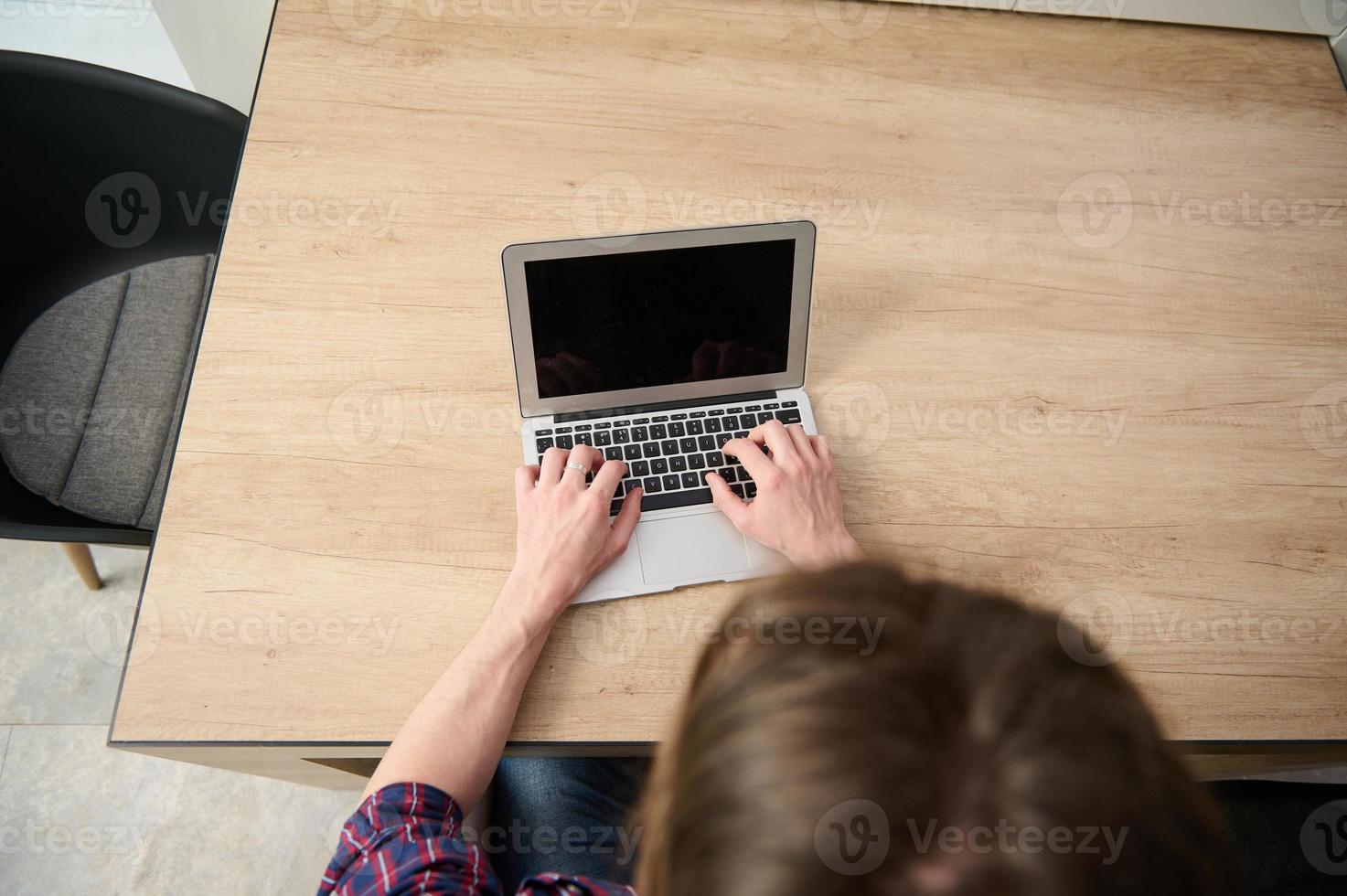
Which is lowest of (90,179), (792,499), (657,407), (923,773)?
(923,773)

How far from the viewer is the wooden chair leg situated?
1444 mm

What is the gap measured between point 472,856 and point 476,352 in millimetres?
544

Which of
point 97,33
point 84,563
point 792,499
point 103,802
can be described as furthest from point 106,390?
point 97,33

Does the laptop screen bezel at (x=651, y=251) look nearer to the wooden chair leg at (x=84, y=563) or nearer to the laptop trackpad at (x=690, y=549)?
the laptop trackpad at (x=690, y=549)

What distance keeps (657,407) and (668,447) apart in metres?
0.05

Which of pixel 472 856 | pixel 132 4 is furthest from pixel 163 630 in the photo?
pixel 132 4

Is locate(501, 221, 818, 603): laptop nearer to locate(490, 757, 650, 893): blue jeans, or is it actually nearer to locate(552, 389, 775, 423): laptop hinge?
locate(552, 389, 775, 423): laptop hinge

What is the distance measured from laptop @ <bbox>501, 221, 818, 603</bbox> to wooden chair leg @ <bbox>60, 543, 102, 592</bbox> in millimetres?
1023

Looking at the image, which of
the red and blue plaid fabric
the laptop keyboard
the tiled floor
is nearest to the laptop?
the laptop keyboard

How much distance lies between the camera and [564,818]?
974 millimetres

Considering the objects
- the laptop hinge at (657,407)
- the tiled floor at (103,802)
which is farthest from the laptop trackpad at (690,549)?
the tiled floor at (103,802)

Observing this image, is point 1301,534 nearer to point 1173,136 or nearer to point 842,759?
point 1173,136

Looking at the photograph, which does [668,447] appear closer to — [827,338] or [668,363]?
[668,363]

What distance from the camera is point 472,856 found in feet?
2.34
